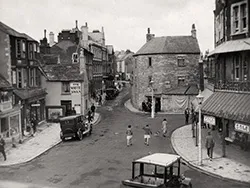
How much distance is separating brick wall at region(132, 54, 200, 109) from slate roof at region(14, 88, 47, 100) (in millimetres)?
15329

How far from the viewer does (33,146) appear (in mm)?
25391

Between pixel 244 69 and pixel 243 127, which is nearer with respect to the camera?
pixel 243 127

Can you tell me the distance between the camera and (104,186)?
1577cm

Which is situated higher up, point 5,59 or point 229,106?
point 5,59

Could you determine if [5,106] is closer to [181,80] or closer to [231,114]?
[231,114]

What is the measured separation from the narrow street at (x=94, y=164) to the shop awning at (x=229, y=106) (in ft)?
12.2

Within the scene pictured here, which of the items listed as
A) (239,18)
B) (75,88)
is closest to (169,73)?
(75,88)

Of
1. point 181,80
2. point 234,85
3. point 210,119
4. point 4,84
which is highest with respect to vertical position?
point 181,80

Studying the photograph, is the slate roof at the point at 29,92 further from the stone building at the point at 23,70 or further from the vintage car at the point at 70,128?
the vintage car at the point at 70,128

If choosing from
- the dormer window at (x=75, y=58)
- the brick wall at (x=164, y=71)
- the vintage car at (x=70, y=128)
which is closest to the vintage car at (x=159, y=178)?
the vintage car at (x=70, y=128)

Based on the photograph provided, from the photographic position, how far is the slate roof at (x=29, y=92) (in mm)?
30508

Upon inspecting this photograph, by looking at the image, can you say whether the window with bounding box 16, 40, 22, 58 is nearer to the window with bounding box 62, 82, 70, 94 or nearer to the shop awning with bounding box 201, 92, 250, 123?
the window with bounding box 62, 82, 70, 94

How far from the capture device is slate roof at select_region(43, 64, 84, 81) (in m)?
38.9

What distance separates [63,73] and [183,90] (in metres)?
15.5
